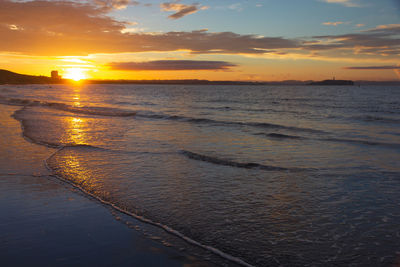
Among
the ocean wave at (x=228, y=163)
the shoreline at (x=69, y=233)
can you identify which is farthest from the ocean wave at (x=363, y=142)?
the shoreline at (x=69, y=233)

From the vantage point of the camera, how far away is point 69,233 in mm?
4922

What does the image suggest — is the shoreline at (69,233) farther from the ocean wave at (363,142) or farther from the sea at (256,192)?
the ocean wave at (363,142)

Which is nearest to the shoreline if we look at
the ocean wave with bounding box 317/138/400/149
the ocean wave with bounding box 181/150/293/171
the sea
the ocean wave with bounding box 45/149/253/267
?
the ocean wave with bounding box 45/149/253/267

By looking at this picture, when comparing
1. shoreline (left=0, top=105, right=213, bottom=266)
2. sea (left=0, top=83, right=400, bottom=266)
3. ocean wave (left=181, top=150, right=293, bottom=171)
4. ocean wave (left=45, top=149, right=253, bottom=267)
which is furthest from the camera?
ocean wave (left=181, top=150, right=293, bottom=171)

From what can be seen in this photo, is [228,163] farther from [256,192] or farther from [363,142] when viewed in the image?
[363,142]

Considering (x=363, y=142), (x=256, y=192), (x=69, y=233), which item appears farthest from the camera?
(x=363, y=142)

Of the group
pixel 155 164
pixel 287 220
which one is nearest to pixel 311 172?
pixel 287 220

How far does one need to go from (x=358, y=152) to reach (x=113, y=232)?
10.8 m

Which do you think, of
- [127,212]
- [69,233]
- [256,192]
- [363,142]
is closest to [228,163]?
[256,192]

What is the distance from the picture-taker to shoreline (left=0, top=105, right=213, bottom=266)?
4.19 meters

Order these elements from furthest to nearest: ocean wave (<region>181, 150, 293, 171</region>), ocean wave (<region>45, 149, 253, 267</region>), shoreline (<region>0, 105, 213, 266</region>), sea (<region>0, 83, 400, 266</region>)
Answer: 1. ocean wave (<region>181, 150, 293, 171</region>)
2. sea (<region>0, 83, 400, 266</region>)
3. ocean wave (<region>45, 149, 253, 267</region>)
4. shoreline (<region>0, 105, 213, 266</region>)

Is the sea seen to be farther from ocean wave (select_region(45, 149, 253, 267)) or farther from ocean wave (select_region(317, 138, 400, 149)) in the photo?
ocean wave (select_region(317, 138, 400, 149))

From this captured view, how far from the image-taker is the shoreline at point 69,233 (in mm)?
4191

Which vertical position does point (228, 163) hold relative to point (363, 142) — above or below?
below
